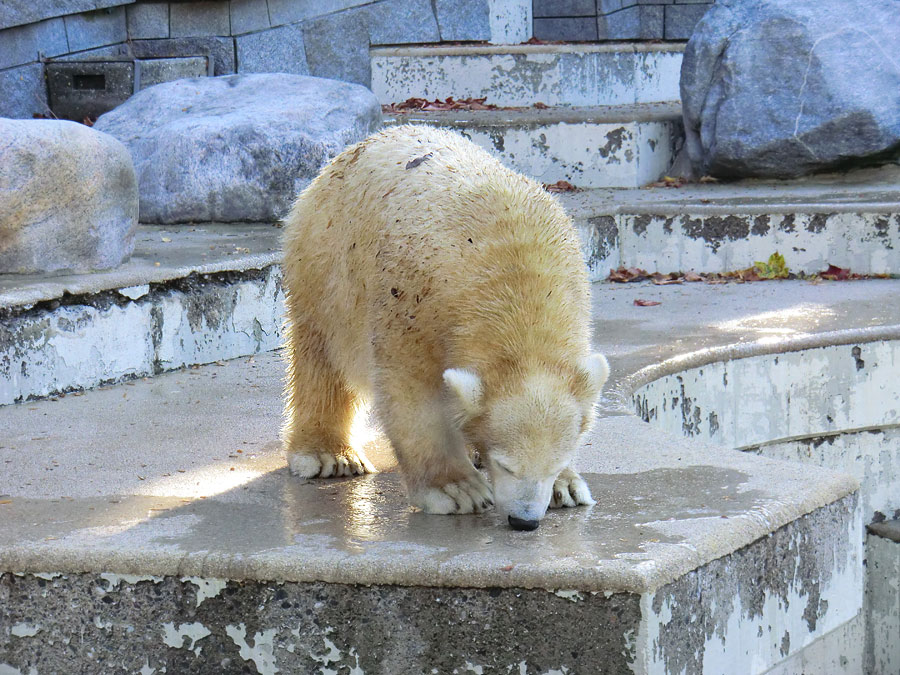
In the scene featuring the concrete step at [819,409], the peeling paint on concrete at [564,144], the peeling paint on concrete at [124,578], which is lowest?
the concrete step at [819,409]

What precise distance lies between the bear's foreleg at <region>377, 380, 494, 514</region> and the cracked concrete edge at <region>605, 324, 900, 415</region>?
1304mm

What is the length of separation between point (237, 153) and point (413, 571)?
4272 mm

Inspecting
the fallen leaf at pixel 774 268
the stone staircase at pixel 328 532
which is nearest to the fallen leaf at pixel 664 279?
the fallen leaf at pixel 774 268

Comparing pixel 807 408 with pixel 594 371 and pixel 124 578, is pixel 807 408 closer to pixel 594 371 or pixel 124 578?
pixel 594 371

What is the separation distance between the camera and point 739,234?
24.1 feet

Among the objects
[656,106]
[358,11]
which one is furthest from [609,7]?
[358,11]

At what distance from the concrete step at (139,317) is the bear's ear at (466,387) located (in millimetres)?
2245

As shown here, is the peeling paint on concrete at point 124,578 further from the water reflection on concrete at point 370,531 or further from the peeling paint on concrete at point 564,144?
the peeling paint on concrete at point 564,144

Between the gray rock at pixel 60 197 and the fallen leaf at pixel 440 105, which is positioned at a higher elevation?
the fallen leaf at pixel 440 105

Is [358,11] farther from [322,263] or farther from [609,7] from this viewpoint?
[322,263]

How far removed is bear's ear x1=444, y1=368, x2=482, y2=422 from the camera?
8.98 ft

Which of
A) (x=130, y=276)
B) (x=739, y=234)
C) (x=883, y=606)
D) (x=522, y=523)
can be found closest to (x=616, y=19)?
(x=739, y=234)

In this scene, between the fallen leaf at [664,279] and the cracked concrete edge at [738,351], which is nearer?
the cracked concrete edge at [738,351]

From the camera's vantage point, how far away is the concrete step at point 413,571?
8.70 ft
